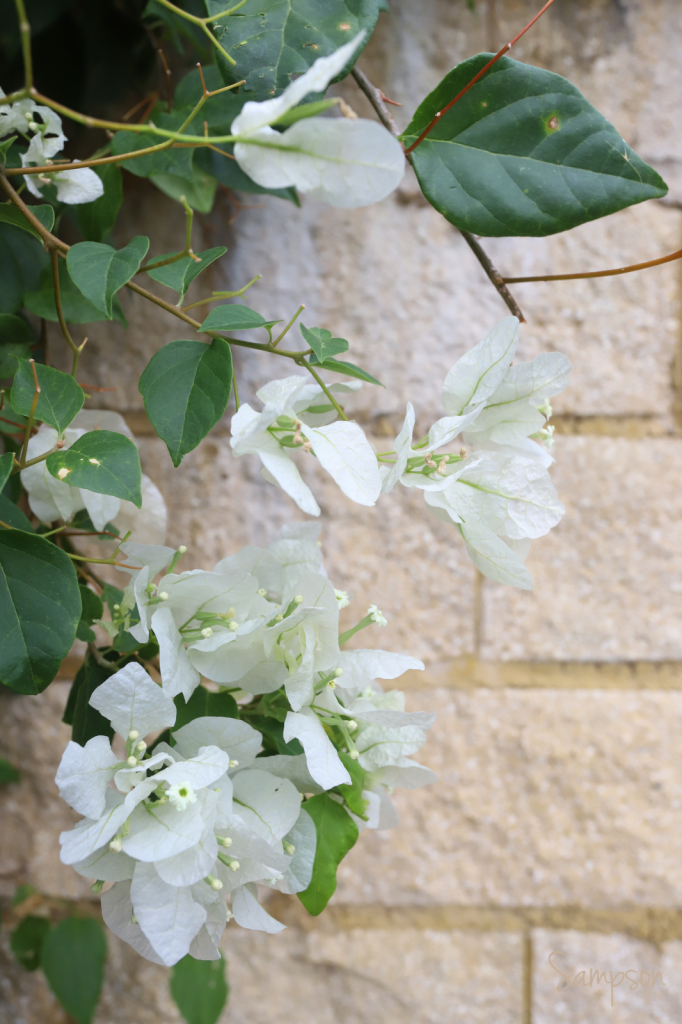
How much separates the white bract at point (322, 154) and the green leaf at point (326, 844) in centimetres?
30

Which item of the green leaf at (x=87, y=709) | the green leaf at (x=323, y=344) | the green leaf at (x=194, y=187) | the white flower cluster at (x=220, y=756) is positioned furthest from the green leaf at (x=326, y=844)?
the green leaf at (x=194, y=187)

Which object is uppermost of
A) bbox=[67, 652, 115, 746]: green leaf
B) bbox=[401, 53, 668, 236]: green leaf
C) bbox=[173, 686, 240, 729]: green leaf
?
bbox=[401, 53, 668, 236]: green leaf

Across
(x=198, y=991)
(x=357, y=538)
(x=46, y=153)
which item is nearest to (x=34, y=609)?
(x=46, y=153)

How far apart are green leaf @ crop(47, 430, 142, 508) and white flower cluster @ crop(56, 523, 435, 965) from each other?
0.05 metres

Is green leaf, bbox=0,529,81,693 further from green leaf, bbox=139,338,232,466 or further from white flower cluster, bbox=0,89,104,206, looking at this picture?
white flower cluster, bbox=0,89,104,206

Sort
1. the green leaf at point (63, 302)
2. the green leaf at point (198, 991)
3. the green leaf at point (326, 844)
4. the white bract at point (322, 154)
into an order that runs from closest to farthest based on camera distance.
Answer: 1. the white bract at point (322, 154)
2. the green leaf at point (326, 844)
3. the green leaf at point (63, 302)
4. the green leaf at point (198, 991)

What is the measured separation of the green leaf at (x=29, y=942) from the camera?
66 cm

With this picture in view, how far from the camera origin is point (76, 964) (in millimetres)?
648

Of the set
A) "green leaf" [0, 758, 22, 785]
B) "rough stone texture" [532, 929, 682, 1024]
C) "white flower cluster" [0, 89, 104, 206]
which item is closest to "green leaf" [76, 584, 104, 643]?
"white flower cluster" [0, 89, 104, 206]

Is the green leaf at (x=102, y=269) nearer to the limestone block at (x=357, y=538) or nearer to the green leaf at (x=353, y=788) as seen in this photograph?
the green leaf at (x=353, y=788)

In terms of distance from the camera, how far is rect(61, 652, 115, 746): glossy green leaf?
0.41 metres

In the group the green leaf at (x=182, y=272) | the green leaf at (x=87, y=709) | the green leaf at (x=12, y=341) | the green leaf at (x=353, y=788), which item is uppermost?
the green leaf at (x=182, y=272)

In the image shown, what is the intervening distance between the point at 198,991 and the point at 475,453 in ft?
1.94

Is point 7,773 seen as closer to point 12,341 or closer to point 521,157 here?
point 12,341
